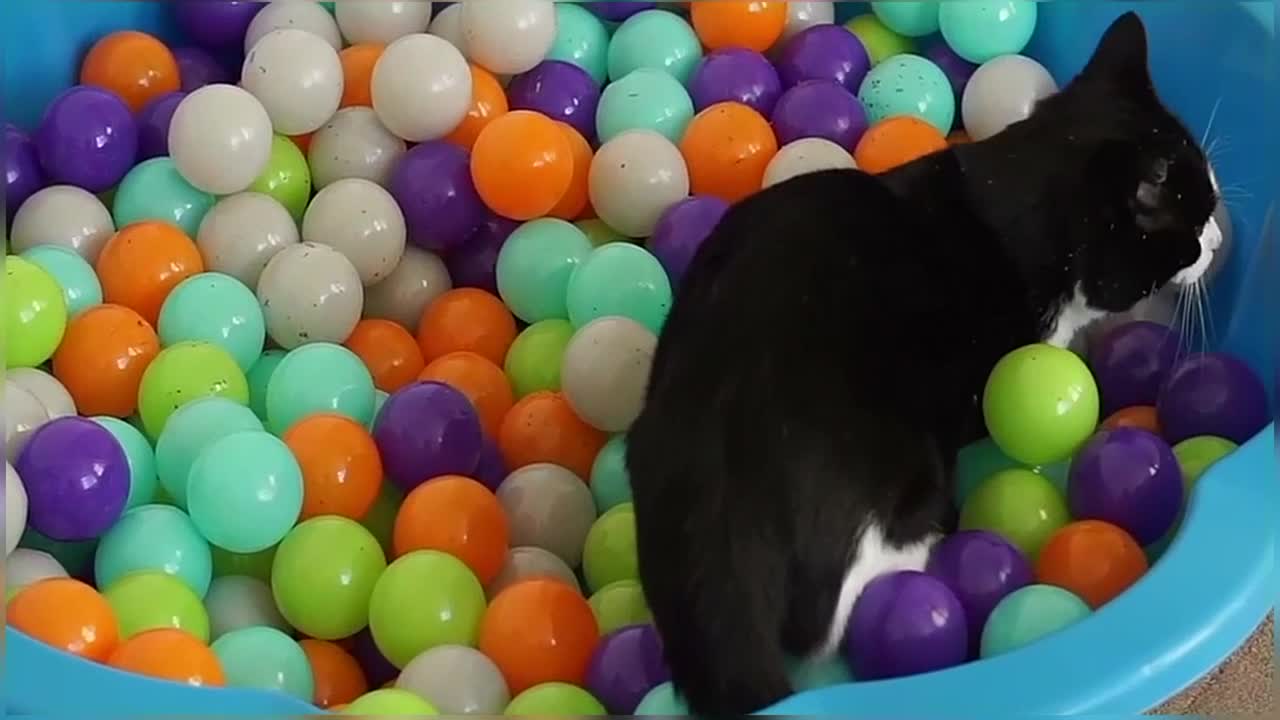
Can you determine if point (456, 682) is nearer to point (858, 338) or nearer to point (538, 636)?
point (538, 636)

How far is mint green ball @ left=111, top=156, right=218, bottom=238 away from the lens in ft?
4.79

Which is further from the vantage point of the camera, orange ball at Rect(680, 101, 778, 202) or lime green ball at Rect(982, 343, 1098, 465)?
orange ball at Rect(680, 101, 778, 202)

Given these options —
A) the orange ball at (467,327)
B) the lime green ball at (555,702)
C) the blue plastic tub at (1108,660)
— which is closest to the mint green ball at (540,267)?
the orange ball at (467,327)

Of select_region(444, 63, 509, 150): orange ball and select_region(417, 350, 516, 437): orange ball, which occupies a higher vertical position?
select_region(444, 63, 509, 150): orange ball

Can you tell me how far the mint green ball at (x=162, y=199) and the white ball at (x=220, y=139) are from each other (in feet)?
0.10

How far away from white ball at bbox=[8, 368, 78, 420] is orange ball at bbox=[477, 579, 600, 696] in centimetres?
41

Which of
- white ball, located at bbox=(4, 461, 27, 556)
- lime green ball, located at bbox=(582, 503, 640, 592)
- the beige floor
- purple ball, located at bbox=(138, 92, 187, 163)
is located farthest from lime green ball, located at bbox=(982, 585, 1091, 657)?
purple ball, located at bbox=(138, 92, 187, 163)

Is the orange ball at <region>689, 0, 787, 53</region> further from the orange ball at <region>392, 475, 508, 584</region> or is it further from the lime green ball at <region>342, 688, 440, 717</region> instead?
the lime green ball at <region>342, 688, 440, 717</region>

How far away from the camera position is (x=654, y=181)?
4.76 feet

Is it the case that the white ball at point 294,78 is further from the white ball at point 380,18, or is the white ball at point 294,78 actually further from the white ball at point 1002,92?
the white ball at point 1002,92

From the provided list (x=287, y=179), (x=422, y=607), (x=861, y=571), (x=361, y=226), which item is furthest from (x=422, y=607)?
(x=287, y=179)

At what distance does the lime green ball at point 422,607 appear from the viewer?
45.0 inches

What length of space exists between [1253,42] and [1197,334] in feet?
0.94

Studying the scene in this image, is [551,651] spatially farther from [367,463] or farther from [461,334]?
[461,334]
